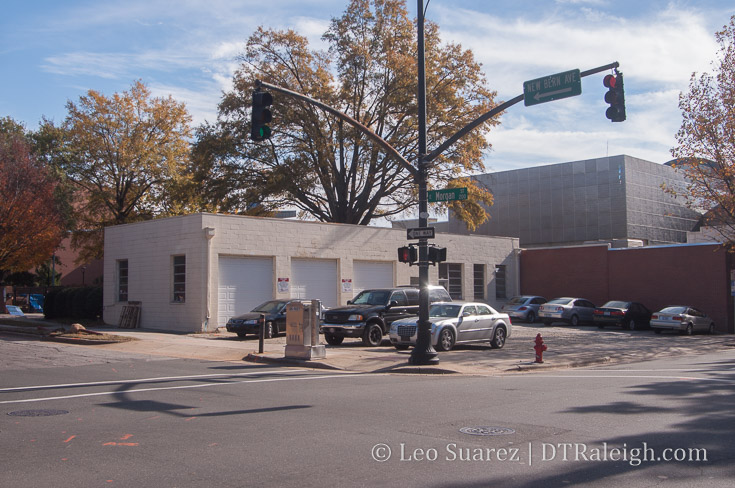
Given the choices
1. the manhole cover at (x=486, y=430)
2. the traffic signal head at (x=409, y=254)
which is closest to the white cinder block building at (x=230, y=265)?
the traffic signal head at (x=409, y=254)

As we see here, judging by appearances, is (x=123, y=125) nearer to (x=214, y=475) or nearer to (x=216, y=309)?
(x=216, y=309)

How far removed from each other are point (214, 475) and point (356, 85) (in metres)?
A: 35.5

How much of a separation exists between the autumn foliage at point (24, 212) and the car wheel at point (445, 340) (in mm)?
25840

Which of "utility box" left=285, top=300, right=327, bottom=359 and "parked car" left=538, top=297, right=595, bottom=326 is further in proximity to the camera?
"parked car" left=538, top=297, right=595, bottom=326

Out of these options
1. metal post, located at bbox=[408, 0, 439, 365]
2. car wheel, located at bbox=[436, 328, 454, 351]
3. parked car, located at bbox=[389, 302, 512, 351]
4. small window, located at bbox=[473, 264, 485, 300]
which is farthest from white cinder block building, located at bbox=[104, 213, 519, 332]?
metal post, located at bbox=[408, 0, 439, 365]

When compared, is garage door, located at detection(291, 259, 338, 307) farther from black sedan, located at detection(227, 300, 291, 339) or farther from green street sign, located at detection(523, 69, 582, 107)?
green street sign, located at detection(523, 69, 582, 107)

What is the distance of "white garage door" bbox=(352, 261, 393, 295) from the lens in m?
32.7

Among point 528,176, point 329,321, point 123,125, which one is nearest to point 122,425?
point 329,321

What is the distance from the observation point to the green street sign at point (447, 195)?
55.3ft

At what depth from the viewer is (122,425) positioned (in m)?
8.74

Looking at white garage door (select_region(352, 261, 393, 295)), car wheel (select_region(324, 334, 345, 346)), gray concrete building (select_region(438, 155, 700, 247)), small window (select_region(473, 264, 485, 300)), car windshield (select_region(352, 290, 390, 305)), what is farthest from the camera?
gray concrete building (select_region(438, 155, 700, 247))

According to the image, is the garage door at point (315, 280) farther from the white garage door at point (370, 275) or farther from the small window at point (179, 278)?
the small window at point (179, 278)

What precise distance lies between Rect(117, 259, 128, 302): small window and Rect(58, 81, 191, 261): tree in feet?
42.1

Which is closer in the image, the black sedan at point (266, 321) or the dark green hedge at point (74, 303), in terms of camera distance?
the black sedan at point (266, 321)
